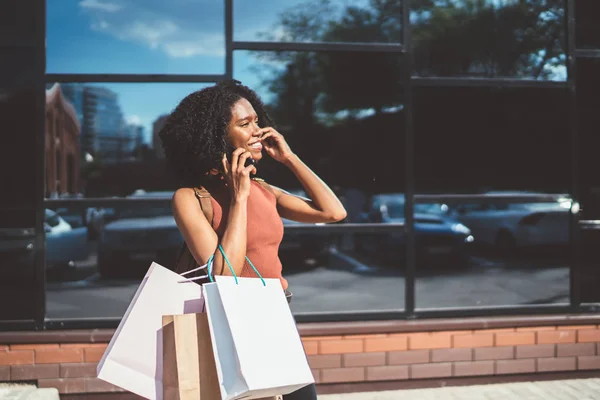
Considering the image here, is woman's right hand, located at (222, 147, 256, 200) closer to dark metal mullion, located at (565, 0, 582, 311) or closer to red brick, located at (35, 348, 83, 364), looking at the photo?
red brick, located at (35, 348, 83, 364)

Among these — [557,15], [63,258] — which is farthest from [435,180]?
[63,258]

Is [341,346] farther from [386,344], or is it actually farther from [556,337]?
[556,337]

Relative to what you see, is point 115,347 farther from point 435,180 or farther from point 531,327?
→ point 531,327

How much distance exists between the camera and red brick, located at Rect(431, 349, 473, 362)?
4.56 metres

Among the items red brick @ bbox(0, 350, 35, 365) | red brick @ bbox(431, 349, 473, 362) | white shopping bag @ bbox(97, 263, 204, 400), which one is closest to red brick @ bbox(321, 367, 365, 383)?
red brick @ bbox(431, 349, 473, 362)

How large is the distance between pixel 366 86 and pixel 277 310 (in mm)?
3152

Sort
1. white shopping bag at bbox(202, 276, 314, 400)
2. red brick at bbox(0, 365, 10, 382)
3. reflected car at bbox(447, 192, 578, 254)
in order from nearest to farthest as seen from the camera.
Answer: white shopping bag at bbox(202, 276, 314, 400) < red brick at bbox(0, 365, 10, 382) < reflected car at bbox(447, 192, 578, 254)

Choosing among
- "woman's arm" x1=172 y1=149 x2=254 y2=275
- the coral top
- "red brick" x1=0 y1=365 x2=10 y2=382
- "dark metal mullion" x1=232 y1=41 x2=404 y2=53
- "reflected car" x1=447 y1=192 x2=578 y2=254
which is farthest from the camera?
"reflected car" x1=447 y1=192 x2=578 y2=254

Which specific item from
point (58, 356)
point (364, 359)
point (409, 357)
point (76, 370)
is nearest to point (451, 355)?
point (409, 357)

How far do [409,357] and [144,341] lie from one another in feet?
Answer: 10.1

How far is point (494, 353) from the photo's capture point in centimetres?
462

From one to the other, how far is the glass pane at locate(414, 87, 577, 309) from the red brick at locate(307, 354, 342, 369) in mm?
768

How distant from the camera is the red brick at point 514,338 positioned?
4.64 m

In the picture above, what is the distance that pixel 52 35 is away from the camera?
4406 mm
